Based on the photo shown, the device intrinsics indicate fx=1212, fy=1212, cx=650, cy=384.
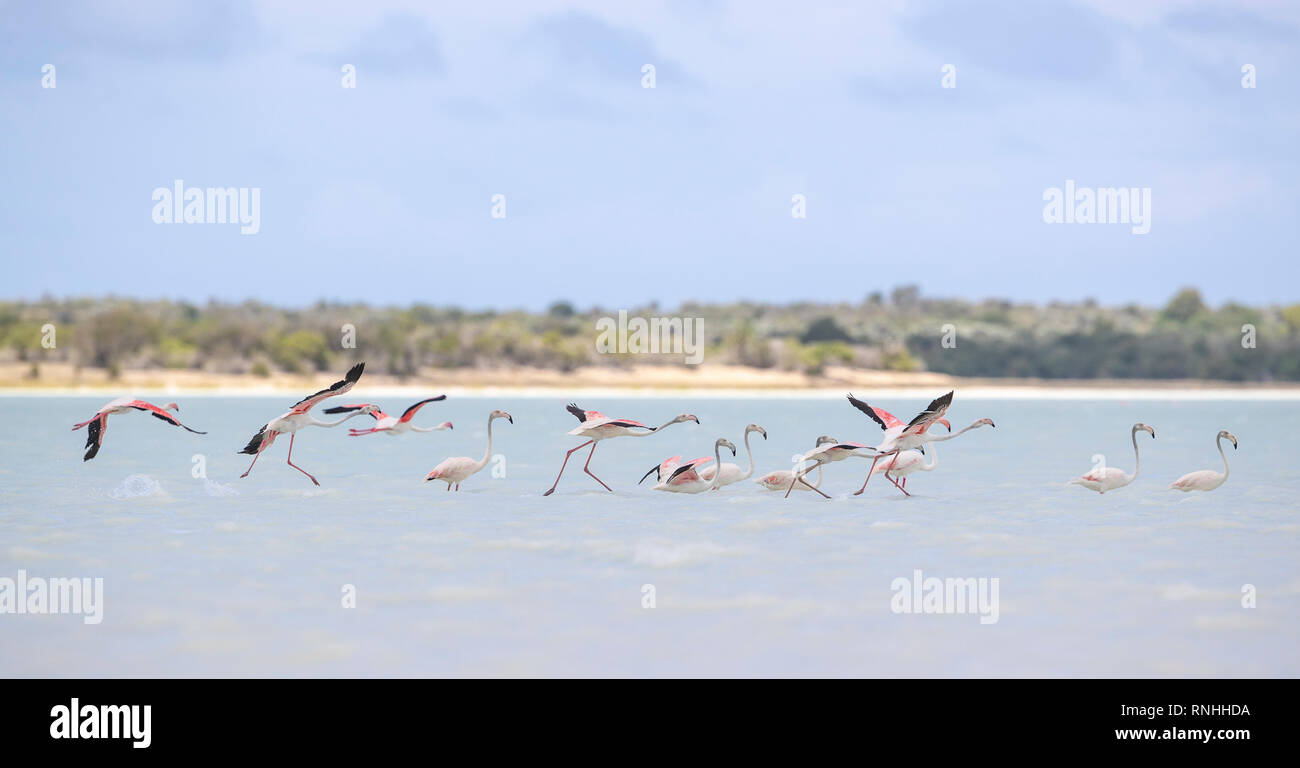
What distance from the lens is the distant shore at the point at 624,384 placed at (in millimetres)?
46625

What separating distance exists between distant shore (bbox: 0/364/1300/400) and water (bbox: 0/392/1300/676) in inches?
1310

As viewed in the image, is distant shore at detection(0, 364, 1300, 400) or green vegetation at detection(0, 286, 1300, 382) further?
green vegetation at detection(0, 286, 1300, 382)

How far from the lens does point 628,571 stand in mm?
7586

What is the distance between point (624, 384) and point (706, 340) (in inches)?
854

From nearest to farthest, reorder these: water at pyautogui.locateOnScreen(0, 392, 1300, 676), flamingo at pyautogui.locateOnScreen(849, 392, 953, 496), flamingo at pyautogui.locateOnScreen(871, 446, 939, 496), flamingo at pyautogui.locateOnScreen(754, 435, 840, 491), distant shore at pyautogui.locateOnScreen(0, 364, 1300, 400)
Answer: water at pyautogui.locateOnScreen(0, 392, 1300, 676) < flamingo at pyautogui.locateOnScreen(849, 392, 953, 496) < flamingo at pyautogui.locateOnScreen(754, 435, 840, 491) < flamingo at pyautogui.locateOnScreen(871, 446, 939, 496) < distant shore at pyautogui.locateOnScreen(0, 364, 1300, 400)

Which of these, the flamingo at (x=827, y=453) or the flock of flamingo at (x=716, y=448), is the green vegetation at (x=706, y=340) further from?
the flamingo at (x=827, y=453)

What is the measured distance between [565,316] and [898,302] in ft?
93.0

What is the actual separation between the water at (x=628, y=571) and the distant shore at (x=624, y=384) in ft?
109

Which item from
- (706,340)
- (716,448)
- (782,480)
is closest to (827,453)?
(782,480)

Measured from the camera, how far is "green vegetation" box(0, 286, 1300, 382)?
175 ft

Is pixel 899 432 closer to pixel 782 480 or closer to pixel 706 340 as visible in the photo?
pixel 782 480

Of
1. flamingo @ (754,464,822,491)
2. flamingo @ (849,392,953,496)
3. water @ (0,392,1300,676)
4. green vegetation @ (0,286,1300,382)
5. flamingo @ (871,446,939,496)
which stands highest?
green vegetation @ (0,286,1300,382)

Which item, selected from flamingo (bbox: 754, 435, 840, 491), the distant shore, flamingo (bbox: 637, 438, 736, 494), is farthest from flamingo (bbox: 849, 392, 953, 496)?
the distant shore

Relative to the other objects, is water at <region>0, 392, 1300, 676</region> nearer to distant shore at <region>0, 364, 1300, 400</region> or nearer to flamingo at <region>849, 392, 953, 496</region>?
flamingo at <region>849, 392, 953, 496</region>
